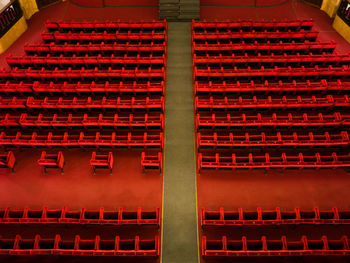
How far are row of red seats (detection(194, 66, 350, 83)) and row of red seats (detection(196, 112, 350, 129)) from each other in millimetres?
420

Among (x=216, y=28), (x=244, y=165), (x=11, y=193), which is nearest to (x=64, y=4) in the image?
(x=216, y=28)

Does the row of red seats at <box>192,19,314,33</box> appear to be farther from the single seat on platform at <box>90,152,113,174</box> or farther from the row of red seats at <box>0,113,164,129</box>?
the single seat on platform at <box>90,152,113,174</box>

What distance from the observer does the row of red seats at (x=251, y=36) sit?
8.89ft

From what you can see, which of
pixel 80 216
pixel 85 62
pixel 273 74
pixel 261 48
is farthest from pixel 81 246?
pixel 261 48

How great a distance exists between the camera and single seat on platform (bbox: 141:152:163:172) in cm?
187

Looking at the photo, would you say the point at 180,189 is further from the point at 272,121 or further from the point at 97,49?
the point at 97,49

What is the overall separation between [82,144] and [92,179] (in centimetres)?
26

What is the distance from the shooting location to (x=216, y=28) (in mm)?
2863

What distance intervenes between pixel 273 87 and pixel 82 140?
1.54 m

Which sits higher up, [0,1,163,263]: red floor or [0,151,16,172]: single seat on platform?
[0,151,16,172]: single seat on platform

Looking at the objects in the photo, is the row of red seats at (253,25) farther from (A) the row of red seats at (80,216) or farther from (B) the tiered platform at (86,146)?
(A) the row of red seats at (80,216)

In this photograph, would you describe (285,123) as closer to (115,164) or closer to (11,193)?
(115,164)

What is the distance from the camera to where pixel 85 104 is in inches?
85.8

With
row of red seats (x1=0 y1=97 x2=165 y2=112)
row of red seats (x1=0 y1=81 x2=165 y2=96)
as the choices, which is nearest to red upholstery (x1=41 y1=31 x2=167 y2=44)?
row of red seats (x1=0 y1=81 x2=165 y2=96)
